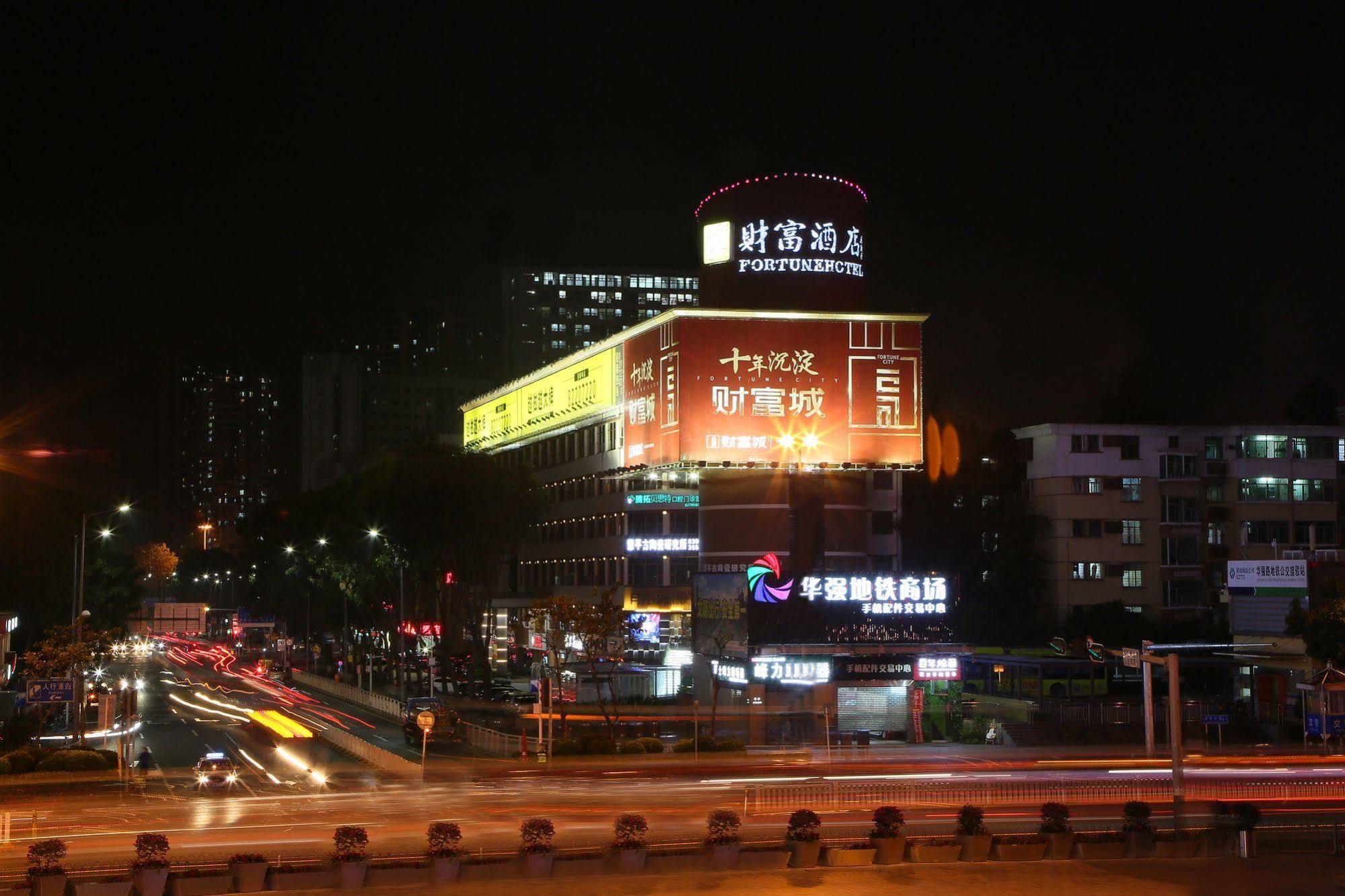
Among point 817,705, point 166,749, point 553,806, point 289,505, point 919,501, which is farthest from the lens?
point 289,505

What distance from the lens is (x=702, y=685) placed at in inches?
3049

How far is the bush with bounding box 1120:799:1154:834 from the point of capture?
32.3 m

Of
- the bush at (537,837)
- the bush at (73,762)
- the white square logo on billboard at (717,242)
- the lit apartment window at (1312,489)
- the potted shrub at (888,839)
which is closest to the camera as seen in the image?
the bush at (537,837)

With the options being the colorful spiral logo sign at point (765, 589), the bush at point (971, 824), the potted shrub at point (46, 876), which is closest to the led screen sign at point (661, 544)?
the colorful spiral logo sign at point (765, 589)

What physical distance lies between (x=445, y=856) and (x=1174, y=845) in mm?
16815

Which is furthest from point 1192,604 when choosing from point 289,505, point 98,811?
point 289,505

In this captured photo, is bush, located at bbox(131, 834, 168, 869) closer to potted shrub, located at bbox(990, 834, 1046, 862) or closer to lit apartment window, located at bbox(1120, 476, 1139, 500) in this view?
potted shrub, located at bbox(990, 834, 1046, 862)

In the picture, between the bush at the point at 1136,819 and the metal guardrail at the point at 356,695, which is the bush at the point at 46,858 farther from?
the metal guardrail at the point at 356,695

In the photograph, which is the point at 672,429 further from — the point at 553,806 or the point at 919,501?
the point at 553,806

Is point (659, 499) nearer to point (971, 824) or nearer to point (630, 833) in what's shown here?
point (971, 824)

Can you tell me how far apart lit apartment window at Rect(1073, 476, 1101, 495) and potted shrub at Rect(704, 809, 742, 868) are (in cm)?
6277

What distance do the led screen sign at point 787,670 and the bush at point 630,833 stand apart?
33.9 m

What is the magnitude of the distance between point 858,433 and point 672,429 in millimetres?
10875

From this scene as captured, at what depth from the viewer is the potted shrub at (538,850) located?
98.4 feet
